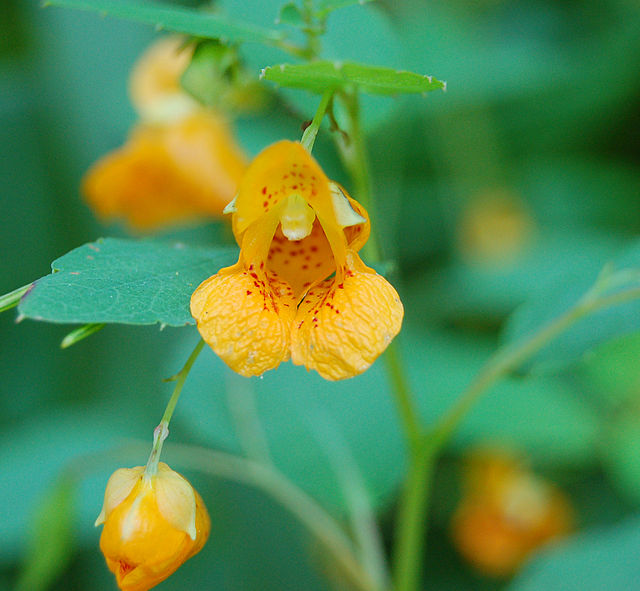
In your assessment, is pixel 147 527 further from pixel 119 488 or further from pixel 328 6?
pixel 328 6

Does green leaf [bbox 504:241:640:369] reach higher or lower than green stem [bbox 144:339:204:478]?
lower

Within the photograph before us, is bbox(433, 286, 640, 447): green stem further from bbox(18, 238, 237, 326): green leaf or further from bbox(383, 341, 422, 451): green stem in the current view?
bbox(18, 238, 237, 326): green leaf

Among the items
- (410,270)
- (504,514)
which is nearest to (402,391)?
(504,514)

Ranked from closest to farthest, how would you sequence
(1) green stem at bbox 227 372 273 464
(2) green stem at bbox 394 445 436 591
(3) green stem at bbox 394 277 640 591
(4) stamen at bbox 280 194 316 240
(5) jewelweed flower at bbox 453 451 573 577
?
(4) stamen at bbox 280 194 316 240 → (3) green stem at bbox 394 277 640 591 → (2) green stem at bbox 394 445 436 591 → (1) green stem at bbox 227 372 273 464 → (5) jewelweed flower at bbox 453 451 573 577

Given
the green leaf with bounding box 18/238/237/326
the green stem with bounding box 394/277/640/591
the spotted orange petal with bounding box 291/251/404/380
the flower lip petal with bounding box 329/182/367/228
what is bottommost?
the green stem with bounding box 394/277/640/591

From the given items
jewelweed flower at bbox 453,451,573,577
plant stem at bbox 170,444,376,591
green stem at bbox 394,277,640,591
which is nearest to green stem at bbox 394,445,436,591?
green stem at bbox 394,277,640,591

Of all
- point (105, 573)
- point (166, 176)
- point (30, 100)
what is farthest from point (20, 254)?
point (105, 573)

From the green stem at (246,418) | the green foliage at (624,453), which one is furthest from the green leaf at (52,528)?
the green foliage at (624,453)
